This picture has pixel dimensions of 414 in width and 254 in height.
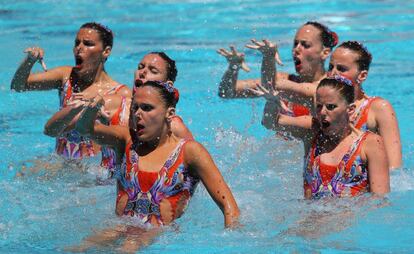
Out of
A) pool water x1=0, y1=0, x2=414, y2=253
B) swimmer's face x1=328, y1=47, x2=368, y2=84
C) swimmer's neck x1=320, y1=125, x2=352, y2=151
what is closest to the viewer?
pool water x1=0, y1=0, x2=414, y2=253

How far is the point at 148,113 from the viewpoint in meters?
5.53

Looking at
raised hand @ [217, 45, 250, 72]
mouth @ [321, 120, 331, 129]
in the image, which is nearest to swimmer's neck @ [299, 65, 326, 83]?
raised hand @ [217, 45, 250, 72]

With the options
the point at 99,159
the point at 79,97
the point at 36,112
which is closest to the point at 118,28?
the point at 36,112

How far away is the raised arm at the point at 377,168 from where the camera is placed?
19.2 ft

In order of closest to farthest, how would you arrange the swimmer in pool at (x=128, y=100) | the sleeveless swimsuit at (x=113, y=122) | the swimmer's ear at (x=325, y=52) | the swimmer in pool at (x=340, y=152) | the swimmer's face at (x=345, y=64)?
the swimmer in pool at (x=340, y=152)
the swimmer in pool at (x=128, y=100)
the swimmer's face at (x=345, y=64)
the sleeveless swimsuit at (x=113, y=122)
the swimmer's ear at (x=325, y=52)

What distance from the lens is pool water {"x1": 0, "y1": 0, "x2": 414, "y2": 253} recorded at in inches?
226

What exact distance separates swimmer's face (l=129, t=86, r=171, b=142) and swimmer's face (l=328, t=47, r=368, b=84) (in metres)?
1.65

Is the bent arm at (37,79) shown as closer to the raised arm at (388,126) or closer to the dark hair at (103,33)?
the dark hair at (103,33)

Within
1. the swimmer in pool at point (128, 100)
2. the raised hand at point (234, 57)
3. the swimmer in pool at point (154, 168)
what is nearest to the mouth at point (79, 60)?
the swimmer in pool at point (128, 100)

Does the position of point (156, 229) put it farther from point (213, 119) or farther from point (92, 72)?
point (213, 119)

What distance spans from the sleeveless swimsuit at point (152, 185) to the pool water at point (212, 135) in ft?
0.55

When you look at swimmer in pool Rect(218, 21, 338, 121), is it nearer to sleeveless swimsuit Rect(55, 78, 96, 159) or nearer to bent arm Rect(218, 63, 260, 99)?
bent arm Rect(218, 63, 260, 99)

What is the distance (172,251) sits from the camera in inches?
218

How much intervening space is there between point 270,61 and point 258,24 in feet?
22.9
